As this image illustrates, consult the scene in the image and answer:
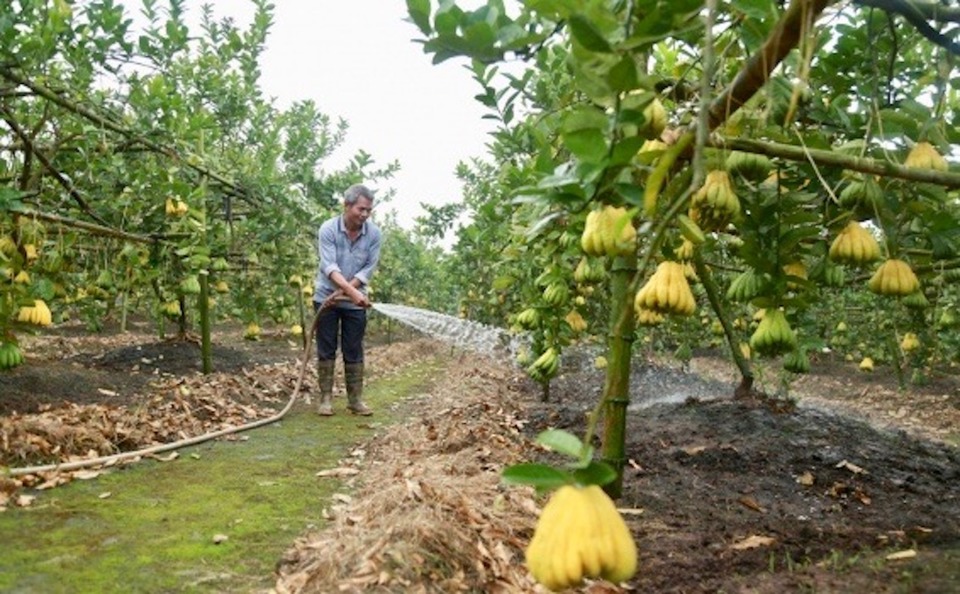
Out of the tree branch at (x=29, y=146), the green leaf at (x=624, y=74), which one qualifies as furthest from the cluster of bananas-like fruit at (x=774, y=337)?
the tree branch at (x=29, y=146)

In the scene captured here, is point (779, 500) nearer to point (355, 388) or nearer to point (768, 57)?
point (768, 57)

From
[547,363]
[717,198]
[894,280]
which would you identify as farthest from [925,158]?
[547,363]

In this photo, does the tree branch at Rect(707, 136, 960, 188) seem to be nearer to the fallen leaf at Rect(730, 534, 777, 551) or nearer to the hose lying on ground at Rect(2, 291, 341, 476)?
the fallen leaf at Rect(730, 534, 777, 551)

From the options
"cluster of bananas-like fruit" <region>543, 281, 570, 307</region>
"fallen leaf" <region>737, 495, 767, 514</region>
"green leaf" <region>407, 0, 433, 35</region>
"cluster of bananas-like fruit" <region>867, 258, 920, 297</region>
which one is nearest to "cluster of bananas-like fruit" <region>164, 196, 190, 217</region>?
"cluster of bananas-like fruit" <region>543, 281, 570, 307</region>

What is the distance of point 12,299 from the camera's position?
319 centimetres

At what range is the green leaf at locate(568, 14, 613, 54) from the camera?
43.0 inches

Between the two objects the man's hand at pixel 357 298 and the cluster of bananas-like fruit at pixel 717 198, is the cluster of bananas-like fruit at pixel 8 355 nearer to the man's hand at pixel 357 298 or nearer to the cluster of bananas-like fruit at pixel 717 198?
the man's hand at pixel 357 298

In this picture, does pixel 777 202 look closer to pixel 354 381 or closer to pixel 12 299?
pixel 12 299

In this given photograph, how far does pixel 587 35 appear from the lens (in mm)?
1114

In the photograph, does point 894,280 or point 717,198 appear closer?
point 717,198

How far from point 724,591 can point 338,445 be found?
297 centimetres

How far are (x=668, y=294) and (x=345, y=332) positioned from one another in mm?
4331

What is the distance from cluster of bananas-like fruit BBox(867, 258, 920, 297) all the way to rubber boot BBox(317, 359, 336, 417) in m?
4.17

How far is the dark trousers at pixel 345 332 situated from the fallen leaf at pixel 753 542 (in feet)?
12.5
